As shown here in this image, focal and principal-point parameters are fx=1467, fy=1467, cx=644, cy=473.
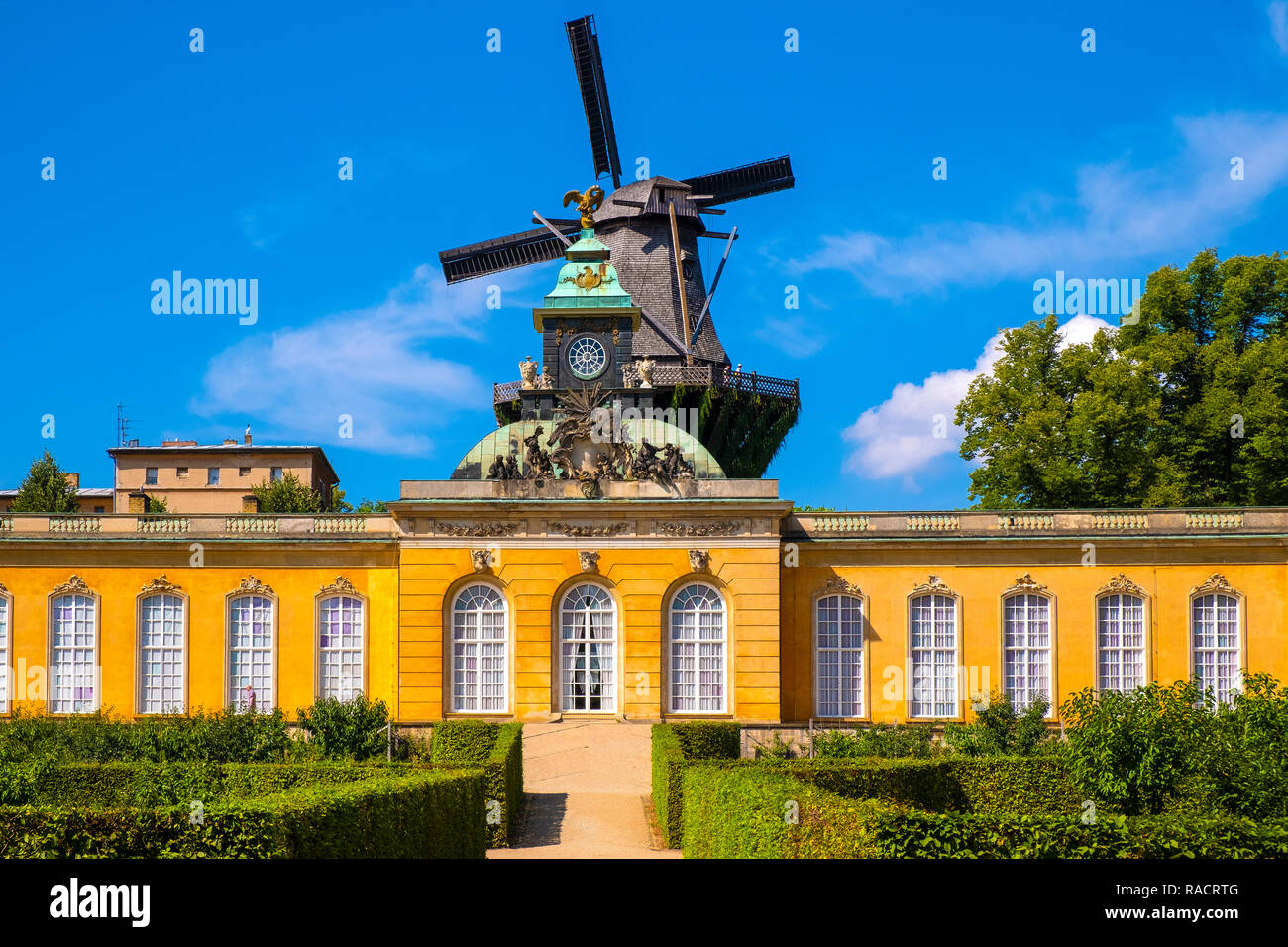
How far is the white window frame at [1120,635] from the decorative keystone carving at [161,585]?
23.7 meters

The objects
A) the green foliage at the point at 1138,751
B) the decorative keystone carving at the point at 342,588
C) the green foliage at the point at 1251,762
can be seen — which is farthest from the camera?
the decorative keystone carving at the point at 342,588

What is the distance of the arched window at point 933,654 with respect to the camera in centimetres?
3744

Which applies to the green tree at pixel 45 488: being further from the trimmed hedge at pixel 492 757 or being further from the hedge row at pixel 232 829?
the hedge row at pixel 232 829

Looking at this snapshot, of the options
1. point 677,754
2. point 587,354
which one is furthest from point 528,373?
point 677,754

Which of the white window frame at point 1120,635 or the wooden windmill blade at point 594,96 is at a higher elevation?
the wooden windmill blade at point 594,96

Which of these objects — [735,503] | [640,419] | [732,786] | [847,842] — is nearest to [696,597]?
[735,503]

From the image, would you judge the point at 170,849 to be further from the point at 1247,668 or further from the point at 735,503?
the point at 1247,668

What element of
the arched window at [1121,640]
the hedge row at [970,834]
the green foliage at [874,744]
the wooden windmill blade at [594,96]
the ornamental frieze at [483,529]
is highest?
the wooden windmill blade at [594,96]

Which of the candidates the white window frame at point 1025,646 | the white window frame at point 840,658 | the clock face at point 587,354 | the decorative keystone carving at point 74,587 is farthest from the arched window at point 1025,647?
the decorative keystone carving at point 74,587

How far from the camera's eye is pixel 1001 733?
106ft

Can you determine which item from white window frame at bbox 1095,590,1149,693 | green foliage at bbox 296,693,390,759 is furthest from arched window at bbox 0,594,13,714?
white window frame at bbox 1095,590,1149,693

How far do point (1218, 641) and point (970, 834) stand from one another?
24.7 meters

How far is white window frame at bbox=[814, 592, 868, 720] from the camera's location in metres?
37.5

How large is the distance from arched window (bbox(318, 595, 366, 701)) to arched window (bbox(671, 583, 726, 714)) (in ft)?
26.6
